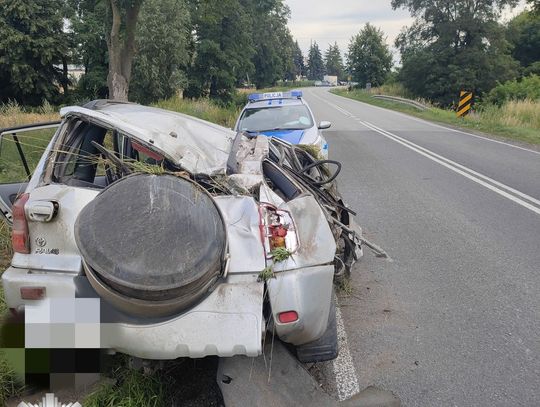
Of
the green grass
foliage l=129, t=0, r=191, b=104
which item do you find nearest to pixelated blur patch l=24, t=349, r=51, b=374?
the green grass

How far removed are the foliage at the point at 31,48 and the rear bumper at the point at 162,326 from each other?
120 feet

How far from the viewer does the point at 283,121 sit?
9516mm

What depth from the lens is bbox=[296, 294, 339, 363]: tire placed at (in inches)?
120

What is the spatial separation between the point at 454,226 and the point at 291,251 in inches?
169

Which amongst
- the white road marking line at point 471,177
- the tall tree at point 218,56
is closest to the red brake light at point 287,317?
the white road marking line at point 471,177

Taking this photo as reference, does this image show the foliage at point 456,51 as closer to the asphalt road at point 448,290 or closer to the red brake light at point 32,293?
the asphalt road at point 448,290

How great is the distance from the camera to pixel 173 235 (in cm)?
239

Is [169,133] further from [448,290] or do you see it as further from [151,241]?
[448,290]

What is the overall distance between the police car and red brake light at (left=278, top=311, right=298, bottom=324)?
5895mm

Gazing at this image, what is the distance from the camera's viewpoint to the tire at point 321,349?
3055mm

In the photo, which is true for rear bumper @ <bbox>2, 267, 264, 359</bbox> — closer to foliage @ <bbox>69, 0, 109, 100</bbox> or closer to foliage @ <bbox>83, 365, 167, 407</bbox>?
foliage @ <bbox>83, 365, 167, 407</bbox>

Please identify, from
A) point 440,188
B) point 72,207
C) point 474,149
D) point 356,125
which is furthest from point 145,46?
point 72,207

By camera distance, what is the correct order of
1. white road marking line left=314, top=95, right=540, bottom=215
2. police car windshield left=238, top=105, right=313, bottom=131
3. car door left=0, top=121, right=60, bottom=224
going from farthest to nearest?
police car windshield left=238, top=105, right=313, bottom=131 < white road marking line left=314, top=95, right=540, bottom=215 < car door left=0, top=121, right=60, bottom=224

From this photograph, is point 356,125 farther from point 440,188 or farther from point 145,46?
point 145,46
